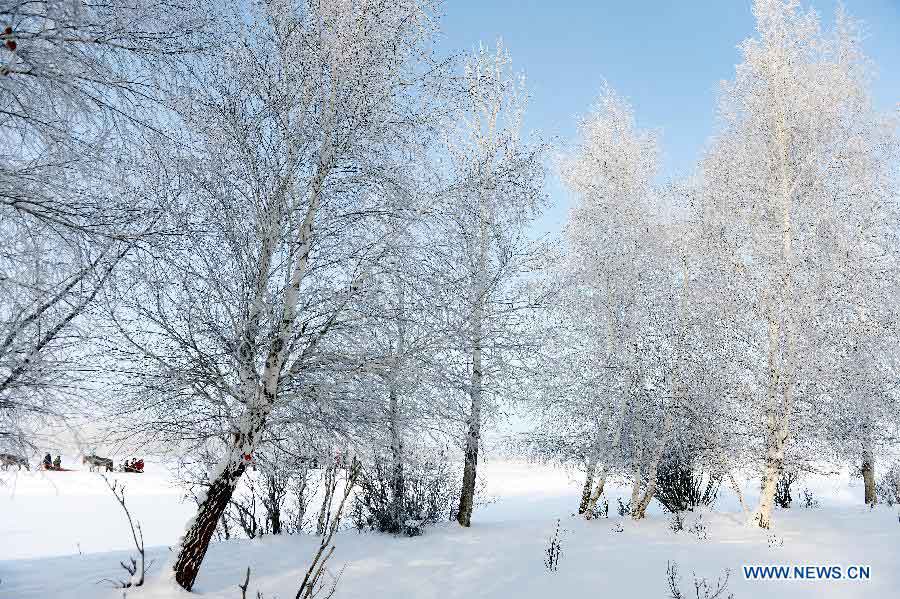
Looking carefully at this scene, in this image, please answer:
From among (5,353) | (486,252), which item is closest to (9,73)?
(5,353)

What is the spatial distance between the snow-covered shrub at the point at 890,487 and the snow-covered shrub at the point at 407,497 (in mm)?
11789

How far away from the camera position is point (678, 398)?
36.7ft

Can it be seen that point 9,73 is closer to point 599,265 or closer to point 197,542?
point 197,542

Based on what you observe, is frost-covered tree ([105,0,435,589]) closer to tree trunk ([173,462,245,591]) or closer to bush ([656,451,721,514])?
tree trunk ([173,462,245,591])

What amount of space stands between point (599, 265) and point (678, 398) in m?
2.77

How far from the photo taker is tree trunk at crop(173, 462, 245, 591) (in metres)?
5.52

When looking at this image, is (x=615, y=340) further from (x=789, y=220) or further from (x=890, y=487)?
(x=890, y=487)

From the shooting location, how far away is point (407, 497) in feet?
33.9

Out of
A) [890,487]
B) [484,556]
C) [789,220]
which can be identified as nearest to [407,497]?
[484,556]

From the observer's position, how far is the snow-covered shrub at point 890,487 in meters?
15.9

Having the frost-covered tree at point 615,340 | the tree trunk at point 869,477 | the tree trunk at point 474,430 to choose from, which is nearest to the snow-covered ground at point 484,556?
the tree trunk at point 474,430

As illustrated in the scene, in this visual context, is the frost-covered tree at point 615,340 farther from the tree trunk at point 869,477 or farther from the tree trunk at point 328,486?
the tree trunk at point 869,477

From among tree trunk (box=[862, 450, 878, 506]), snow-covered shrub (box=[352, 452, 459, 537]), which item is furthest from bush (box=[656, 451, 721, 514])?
tree trunk (box=[862, 450, 878, 506])

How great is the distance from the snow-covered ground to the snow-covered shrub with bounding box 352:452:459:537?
14.1 inches
